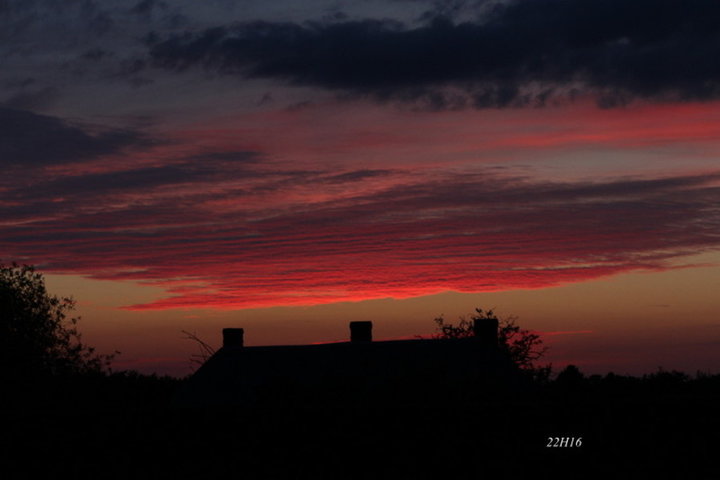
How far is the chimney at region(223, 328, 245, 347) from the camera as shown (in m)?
46.6

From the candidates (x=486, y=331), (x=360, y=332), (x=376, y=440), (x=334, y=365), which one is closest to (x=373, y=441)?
(x=376, y=440)

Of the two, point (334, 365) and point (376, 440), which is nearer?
point (376, 440)

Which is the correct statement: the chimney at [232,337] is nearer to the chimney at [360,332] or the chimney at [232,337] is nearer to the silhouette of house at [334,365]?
the silhouette of house at [334,365]

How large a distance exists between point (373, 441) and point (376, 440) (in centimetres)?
6

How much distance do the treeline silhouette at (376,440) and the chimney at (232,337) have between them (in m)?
29.2

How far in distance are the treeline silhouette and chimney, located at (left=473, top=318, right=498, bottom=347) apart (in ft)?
88.7

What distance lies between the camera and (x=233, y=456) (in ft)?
55.0

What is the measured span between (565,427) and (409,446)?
2.95m

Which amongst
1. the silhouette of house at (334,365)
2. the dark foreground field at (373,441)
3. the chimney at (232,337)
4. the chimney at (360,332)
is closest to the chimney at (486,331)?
the silhouette of house at (334,365)

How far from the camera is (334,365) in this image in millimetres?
43594

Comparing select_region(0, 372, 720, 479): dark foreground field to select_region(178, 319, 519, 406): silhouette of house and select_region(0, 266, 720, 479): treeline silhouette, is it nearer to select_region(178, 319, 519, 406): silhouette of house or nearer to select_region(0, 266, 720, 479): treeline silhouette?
select_region(0, 266, 720, 479): treeline silhouette

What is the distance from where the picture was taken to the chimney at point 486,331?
43.9 meters

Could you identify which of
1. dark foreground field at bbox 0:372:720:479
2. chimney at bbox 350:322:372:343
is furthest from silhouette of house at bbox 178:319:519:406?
dark foreground field at bbox 0:372:720:479

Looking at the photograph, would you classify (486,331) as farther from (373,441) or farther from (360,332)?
(373,441)
